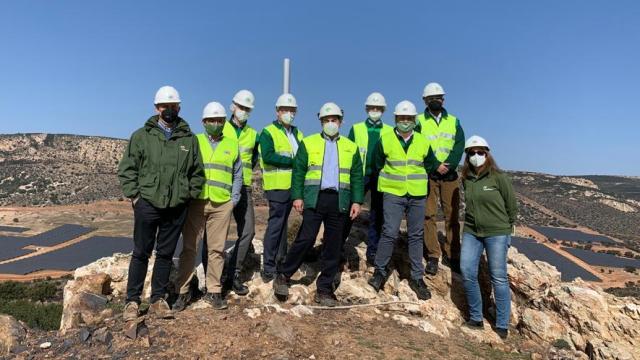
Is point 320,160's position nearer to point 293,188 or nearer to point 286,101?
point 293,188

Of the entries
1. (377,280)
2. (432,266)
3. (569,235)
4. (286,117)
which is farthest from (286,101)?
(569,235)

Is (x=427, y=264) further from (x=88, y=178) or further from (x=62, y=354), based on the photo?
(x=88, y=178)

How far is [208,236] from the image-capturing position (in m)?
4.83

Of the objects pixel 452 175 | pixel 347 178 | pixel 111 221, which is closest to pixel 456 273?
pixel 452 175

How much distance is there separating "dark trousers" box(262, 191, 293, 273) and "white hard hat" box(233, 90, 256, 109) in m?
1.23

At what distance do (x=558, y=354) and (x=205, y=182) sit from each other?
4727 millimetres

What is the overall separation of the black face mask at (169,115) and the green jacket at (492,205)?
135 inches

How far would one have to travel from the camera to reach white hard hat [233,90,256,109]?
5184 mm

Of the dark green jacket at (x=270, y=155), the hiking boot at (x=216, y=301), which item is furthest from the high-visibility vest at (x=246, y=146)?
the hiking boot at (x=216, y=301)

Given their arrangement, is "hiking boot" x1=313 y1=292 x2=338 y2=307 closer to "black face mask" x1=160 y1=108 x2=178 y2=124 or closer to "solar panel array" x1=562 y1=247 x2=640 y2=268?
"black face mask" x1=160 y1=108 x2=178 y2=124

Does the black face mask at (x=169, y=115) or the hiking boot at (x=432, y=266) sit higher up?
the black face mask at (x=169, y=115)

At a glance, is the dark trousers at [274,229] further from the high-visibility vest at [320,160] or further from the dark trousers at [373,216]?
the dark trousers at [373,216]

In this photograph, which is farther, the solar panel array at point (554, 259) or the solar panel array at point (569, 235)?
the solar panel array at point (569, 235)

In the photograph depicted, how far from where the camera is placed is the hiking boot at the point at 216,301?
15.6 feet
